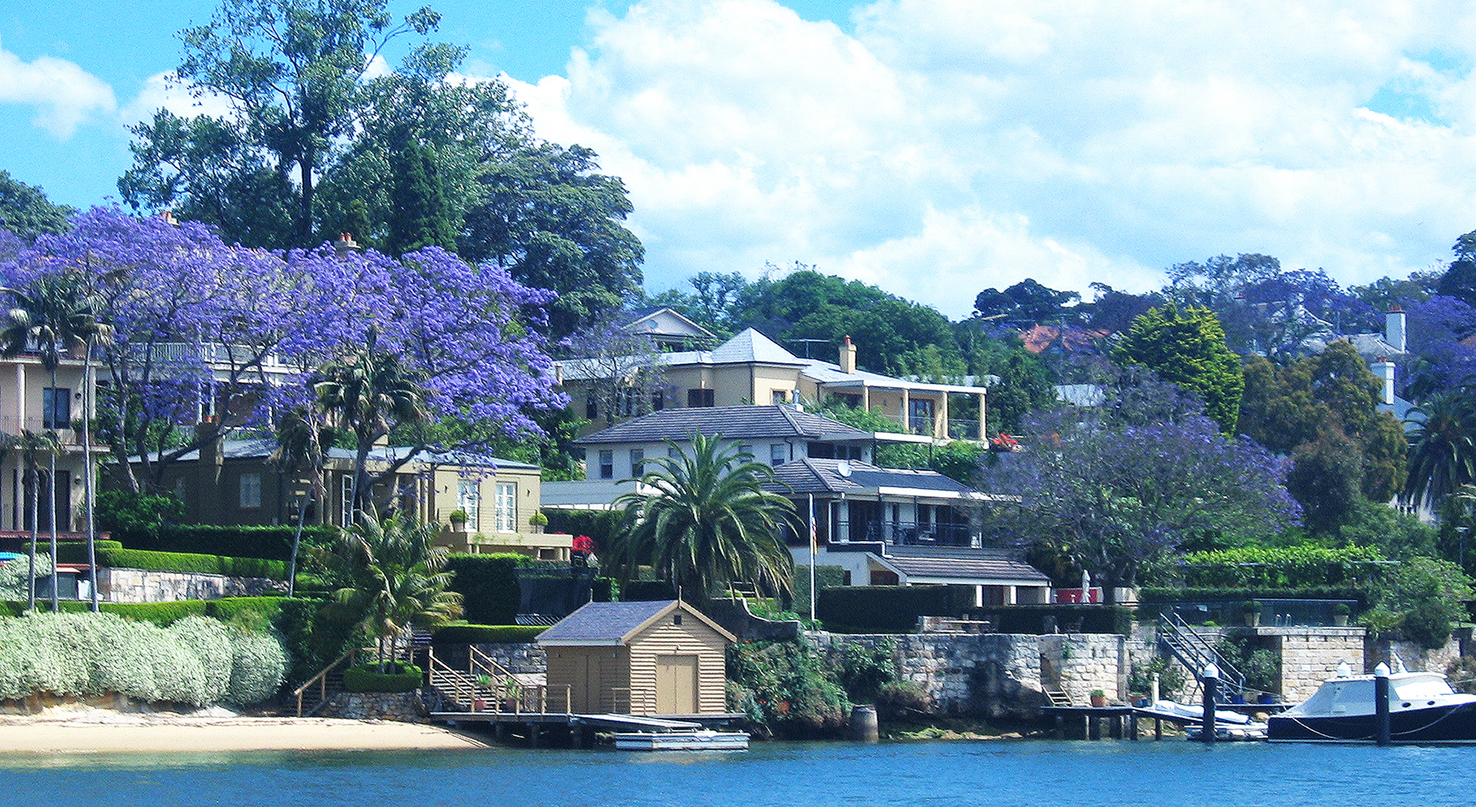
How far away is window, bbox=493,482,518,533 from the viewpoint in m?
73.4

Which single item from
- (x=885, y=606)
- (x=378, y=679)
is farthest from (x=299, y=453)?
(x=885, y=606)

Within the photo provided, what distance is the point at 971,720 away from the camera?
61844 mm

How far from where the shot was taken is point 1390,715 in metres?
59.7

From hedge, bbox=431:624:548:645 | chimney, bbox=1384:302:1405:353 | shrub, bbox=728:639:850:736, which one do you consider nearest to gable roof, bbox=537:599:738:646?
hedge, bbox=431:624:548:645

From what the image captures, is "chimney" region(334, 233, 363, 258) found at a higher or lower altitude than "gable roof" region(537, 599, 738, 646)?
higher

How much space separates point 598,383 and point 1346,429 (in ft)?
118

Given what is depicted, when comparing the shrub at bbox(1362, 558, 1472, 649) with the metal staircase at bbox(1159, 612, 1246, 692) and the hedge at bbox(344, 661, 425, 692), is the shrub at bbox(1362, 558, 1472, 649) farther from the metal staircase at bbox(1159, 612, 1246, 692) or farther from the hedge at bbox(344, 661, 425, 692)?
the hedge at bbox(344, 661, 425, 692)

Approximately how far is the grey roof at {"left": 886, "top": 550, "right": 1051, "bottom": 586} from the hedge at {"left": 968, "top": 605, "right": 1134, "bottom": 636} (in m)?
7.11

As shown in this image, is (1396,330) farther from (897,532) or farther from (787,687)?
(787,687)

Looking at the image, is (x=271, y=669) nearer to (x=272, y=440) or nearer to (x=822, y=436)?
(x=272, y=440)

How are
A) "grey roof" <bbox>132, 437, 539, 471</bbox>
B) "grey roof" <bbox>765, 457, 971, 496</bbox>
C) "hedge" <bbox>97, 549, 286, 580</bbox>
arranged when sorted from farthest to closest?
1. "grey roof" <bbox>765, 457, 971, 496</bbox>
2. "grey roof" <bbox>132, 437, 539, 471</bbox>
3. "hedge" <bbox>97, 549, 286, 580</bbox>

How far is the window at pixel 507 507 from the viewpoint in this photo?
241ft

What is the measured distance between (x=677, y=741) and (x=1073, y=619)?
55.0ft

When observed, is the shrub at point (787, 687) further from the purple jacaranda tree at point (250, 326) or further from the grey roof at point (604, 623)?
the purple jacaranda tree at point (250, 326)
